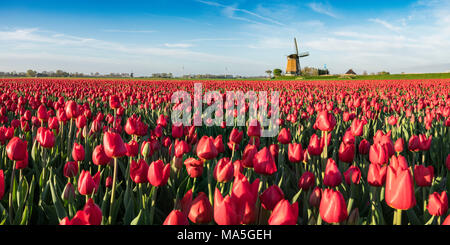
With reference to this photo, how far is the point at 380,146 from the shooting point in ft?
6.93

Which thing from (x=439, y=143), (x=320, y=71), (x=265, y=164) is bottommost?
(x=439, y=143)

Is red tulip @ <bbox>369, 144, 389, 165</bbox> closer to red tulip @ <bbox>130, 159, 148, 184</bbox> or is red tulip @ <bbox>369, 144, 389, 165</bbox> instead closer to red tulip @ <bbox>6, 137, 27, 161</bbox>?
red tulip @ <bbox>130, 159, 148, 184</bbox>

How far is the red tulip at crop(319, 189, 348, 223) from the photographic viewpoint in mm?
1303

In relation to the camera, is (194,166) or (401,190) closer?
(401,190)

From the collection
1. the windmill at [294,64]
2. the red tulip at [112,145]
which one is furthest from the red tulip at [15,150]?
the windmill at [294,64]

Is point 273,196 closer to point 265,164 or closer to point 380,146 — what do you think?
point 265,164

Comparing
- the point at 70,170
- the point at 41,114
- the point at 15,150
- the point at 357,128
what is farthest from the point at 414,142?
the point at 41,114

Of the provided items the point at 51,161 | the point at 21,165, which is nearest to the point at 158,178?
the point at 21,165

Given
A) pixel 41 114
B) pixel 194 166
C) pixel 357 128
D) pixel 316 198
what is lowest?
pixel 316 198

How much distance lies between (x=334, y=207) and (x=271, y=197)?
0.90ft

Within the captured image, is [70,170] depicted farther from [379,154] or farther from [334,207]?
[379,154]

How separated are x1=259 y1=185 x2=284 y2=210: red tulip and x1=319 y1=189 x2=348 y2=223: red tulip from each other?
0.20 meters

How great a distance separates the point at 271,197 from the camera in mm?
1395
